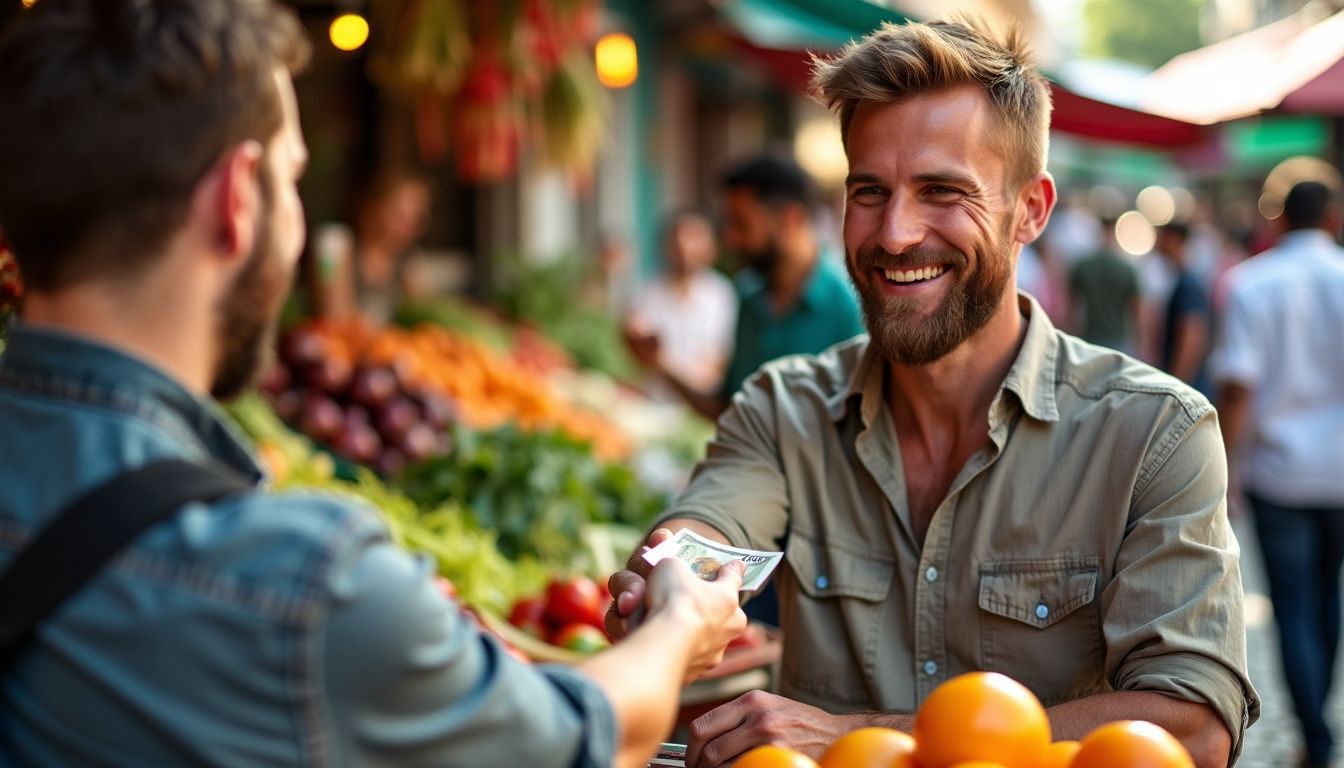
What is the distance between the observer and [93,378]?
1.35 meters

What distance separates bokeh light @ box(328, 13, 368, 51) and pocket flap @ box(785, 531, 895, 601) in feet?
11.4

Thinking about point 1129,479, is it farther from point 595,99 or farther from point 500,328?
point 500,328

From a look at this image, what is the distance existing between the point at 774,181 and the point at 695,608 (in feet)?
13.6

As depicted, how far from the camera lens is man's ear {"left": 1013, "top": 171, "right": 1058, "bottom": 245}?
252 cm

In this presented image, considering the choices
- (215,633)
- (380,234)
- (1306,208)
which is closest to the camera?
(215,633)

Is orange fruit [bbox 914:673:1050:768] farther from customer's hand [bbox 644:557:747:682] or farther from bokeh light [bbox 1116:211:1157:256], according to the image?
bokeh light [bbox 1116:211:1157:256]

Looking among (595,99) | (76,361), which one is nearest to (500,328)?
(595,99)

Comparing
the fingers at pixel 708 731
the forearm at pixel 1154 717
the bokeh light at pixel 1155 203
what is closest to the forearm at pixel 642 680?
the fingers at pixel 708 731

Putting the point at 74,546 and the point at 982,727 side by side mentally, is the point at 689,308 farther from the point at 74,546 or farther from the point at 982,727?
the point at 74,546

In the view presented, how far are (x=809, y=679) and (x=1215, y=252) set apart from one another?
50.3 ft

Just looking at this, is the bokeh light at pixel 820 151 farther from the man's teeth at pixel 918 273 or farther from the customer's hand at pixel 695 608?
the customer's hand at pixel 695 608

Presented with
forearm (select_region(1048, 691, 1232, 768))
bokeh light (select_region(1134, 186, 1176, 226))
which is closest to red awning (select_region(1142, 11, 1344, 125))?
forearm (select_region(1048, 691, 1232, 768))

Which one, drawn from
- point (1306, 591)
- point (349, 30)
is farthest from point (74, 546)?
point (1306, 591)

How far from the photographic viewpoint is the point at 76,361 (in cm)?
136
